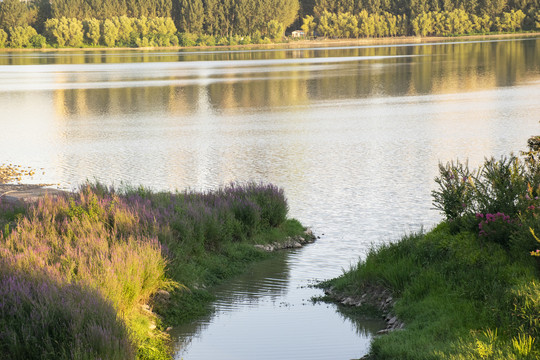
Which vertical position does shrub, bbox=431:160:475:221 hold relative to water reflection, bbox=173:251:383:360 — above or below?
above

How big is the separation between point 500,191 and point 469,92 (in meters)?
47.4

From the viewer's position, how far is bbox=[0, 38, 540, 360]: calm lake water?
39.5 feet

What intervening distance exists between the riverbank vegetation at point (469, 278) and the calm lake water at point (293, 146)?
2.85 feet

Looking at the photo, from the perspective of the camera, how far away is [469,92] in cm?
5784

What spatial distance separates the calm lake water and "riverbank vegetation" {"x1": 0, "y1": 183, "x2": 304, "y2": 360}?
65cm

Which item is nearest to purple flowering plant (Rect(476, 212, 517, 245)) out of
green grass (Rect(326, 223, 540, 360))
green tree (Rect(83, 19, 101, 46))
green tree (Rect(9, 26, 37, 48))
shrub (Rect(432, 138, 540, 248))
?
shrub (Rect(432, 138, 540, 248))

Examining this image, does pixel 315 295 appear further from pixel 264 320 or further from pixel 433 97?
pixel 433 97

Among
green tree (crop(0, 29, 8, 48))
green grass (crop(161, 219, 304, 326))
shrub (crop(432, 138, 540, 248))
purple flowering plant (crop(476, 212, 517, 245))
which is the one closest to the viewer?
shrub (crop(432, 138, 540, 248))

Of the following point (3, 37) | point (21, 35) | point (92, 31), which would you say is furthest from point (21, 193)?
point (3, 37)

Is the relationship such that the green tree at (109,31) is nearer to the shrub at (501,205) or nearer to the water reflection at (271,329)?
the water reflection at (271,329)

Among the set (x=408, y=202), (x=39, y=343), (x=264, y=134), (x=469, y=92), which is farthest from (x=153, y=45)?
(x=39, y=343)

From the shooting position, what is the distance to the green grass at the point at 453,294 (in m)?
9.04

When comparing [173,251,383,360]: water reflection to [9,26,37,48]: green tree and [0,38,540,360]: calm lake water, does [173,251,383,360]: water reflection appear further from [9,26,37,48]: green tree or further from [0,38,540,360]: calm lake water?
[9,26,37,48]: green tree

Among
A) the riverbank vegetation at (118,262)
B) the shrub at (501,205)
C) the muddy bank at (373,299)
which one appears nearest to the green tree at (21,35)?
the riverbank vegetation at (118,262)
